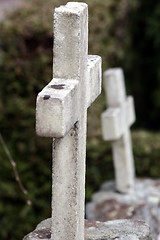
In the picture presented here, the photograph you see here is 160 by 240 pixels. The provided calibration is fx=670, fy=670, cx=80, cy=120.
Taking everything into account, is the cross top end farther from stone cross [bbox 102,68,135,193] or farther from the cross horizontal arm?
stone cross [bbox 102,68,135,193]

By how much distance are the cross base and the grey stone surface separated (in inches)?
48.1

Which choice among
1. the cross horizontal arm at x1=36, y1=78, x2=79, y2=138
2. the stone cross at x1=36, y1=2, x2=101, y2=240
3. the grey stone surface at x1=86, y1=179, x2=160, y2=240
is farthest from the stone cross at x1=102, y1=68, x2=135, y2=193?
the cross horizontal arm at x1=36, y1=78, x2=79, y2=138

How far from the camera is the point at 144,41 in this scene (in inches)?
271

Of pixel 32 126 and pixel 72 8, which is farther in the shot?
pixel 32 126

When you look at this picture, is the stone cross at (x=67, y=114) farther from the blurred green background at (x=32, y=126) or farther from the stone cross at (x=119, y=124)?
the blurred green background at (x=32, y=126)

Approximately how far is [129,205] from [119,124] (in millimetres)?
534

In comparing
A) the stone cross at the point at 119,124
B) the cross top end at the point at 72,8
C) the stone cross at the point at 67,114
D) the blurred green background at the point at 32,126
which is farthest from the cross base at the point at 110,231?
the blurred green background at the point at 32,126

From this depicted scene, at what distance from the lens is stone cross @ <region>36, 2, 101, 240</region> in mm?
2104

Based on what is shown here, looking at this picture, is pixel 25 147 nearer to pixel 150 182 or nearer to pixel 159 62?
pixel 150 182

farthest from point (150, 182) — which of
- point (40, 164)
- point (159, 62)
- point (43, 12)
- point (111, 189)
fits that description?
point (159, 62)

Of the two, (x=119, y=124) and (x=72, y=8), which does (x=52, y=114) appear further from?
(x=119, y=124)

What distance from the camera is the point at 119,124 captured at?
14.2 ft

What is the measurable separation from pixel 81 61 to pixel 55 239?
652mm

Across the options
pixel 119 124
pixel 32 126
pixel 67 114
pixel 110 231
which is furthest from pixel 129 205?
pixel 67 114
